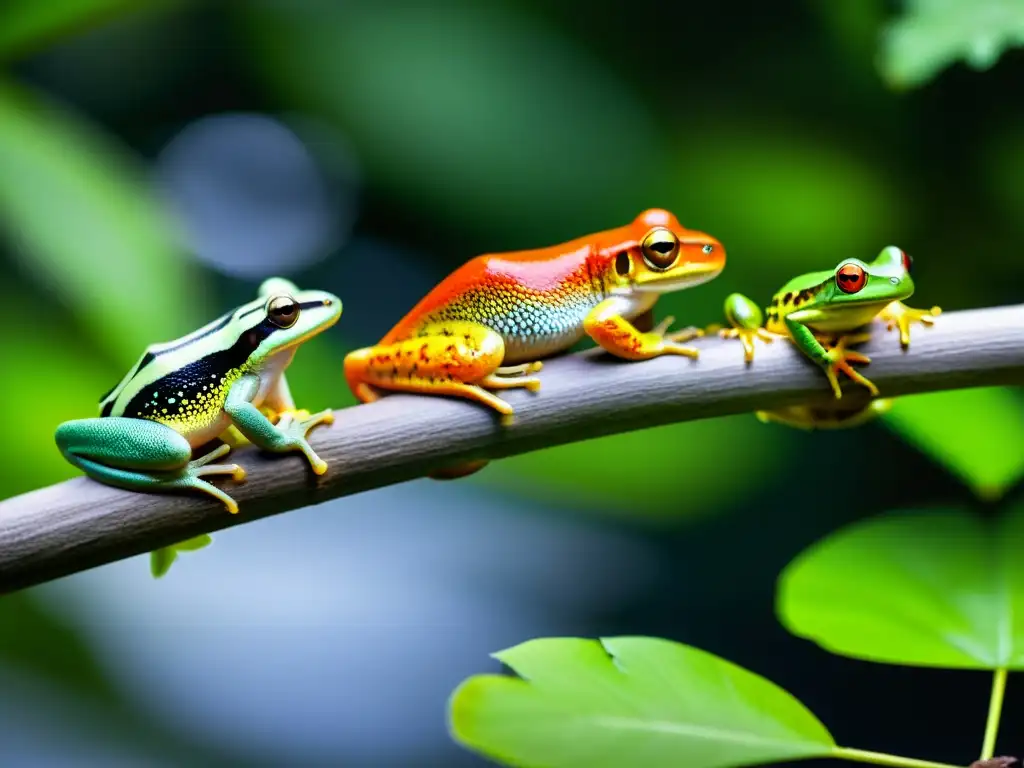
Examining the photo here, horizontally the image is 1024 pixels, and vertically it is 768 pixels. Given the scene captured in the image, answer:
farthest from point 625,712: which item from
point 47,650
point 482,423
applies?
point 47,650

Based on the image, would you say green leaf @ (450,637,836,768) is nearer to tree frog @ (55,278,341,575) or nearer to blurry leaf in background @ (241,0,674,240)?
tree frog @ (55,278,341,575)

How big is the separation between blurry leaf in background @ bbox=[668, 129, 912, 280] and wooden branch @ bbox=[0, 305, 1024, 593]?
71cm

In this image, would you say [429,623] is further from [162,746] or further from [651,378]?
[651,378]

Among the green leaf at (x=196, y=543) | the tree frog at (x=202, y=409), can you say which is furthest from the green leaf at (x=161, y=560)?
the tree frog at (x=202, y=409)

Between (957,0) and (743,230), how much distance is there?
17.6 inches

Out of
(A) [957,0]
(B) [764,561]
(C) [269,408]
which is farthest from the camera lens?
(B) [764,561]

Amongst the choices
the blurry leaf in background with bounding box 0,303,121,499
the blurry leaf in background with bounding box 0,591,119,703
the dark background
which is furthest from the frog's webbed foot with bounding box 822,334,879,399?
the blurry leaf in background with bounding box 0,591,119,703

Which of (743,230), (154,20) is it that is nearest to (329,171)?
(154,20)

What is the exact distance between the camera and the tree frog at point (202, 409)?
2.16ft

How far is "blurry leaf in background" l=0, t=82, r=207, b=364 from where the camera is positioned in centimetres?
123

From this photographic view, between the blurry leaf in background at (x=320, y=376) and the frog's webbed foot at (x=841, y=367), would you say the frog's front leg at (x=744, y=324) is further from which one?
the blurry leaf in background at (x=320, y=376)

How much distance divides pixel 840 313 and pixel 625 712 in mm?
333

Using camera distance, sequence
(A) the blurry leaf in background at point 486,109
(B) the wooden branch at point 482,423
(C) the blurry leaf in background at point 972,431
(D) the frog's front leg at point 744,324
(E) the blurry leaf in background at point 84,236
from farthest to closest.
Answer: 1. (A) the blurry leaf in background at point 486,109
2. (E) the blurry leaf in background at point 84,236
3. (C) the blurry leaf in background at point 972,431
4. (D) the frog's front leg at point 744,324
5. (B) the wooden branch at point 482,423

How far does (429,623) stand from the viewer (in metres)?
1.30
